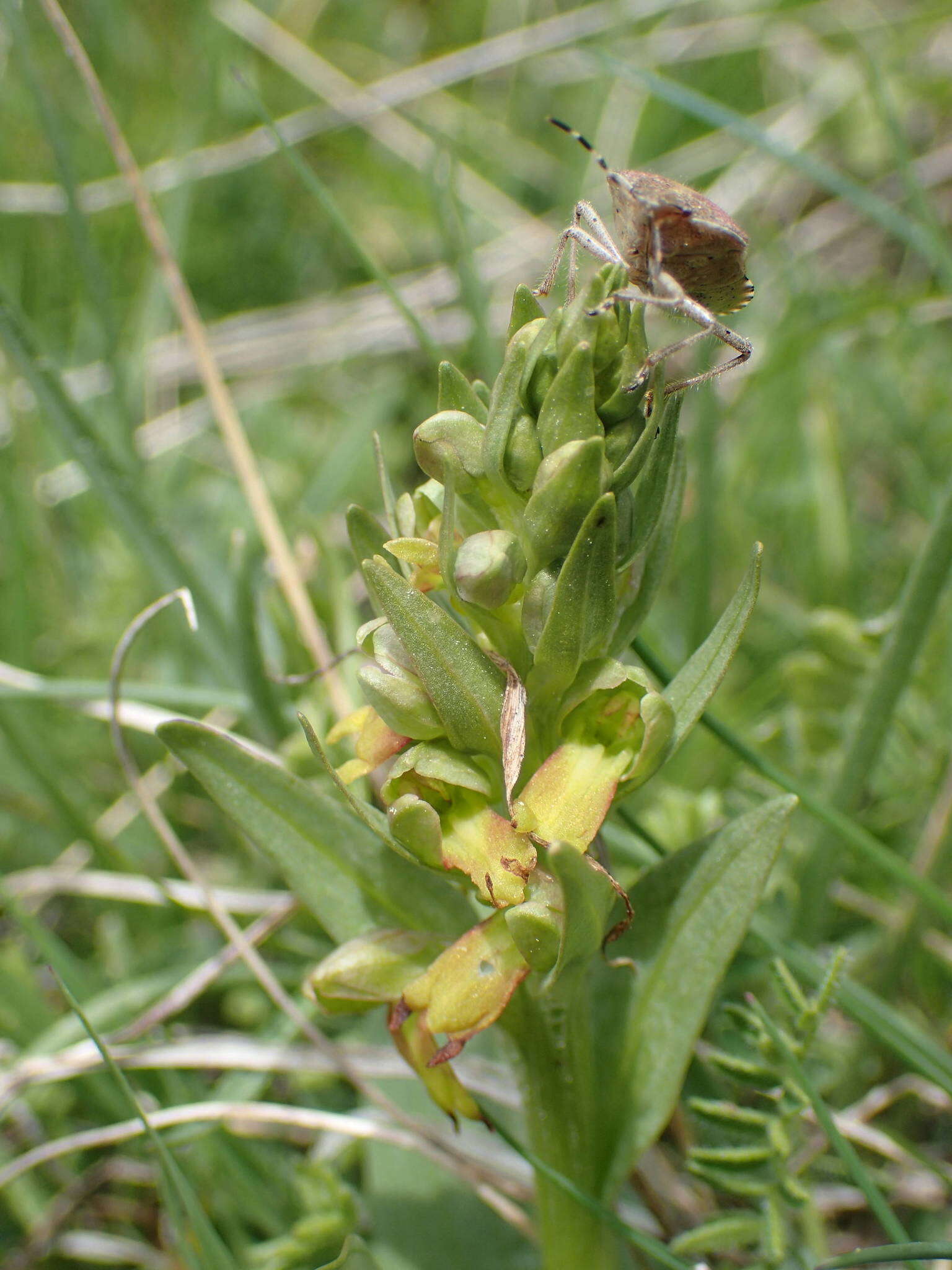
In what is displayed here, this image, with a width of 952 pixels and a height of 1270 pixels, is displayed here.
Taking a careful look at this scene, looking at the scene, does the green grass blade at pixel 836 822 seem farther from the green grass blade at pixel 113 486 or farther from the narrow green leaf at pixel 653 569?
the green grass blade at pixel 113 486

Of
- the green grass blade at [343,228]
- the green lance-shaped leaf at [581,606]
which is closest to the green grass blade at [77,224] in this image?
the green grass blade at [343,228]

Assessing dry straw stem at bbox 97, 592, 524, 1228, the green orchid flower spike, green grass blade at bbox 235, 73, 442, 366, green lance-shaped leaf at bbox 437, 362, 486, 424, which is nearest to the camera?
the green orchid flower spike

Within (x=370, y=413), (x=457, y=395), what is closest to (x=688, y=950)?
(x=457, y=395)

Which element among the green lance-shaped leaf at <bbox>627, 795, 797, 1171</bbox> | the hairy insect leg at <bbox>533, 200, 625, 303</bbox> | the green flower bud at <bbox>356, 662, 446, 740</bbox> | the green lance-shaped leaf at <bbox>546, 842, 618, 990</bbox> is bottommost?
the green lance-shaped leaf at <bbox>627, 795, 797, 1171</bbox>

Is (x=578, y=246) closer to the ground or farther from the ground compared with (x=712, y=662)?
farther from the ground

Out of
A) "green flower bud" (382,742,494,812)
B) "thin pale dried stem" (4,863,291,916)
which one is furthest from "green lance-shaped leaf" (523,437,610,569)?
"thin pale dried stem" (4,863,291,916)

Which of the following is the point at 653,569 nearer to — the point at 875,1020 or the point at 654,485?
the point at 654,485

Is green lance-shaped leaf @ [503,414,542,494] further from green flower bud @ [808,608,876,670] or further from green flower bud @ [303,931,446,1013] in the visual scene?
green flower bud @ [808,608,876,670]
